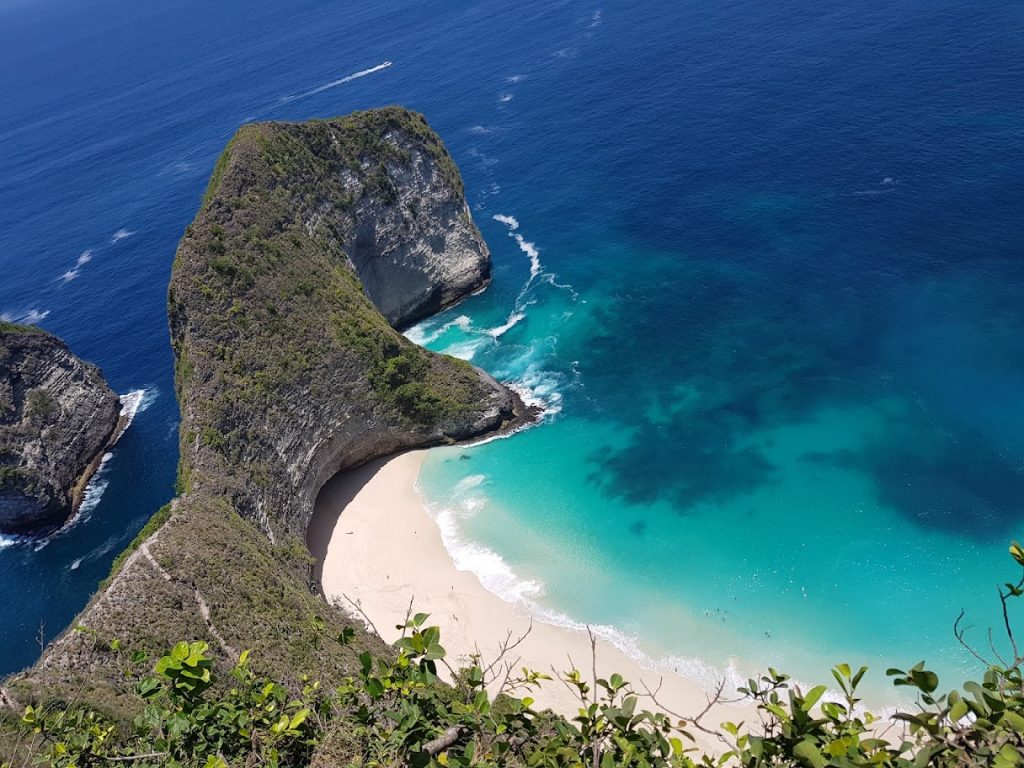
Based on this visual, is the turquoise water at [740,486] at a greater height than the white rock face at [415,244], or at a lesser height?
lesser

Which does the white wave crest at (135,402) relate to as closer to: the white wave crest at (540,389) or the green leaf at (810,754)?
the white wave crest at (540,389)

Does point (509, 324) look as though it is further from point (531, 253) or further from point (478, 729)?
point (478, 729)

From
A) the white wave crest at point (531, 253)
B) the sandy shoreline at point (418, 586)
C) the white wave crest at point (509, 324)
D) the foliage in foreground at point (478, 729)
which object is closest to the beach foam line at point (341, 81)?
the white wave crest at point (531, 253)

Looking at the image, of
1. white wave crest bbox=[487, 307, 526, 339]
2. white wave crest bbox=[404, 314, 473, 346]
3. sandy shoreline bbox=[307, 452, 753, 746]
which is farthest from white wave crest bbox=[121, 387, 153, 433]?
white wave crest bbox=[487, 307, 526, 339]

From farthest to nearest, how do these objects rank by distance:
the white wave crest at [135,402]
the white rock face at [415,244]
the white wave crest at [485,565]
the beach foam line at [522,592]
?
the white wave crest at [135,402] → the white rock face at [415,244] → the white wave crest at [485,565] → the beach foam line at [522,592]

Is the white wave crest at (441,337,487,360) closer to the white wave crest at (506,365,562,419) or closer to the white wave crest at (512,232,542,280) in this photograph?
the white wave crest at (506,365,562,419)

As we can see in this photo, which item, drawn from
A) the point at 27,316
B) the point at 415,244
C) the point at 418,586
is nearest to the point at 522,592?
the point at 418,586
